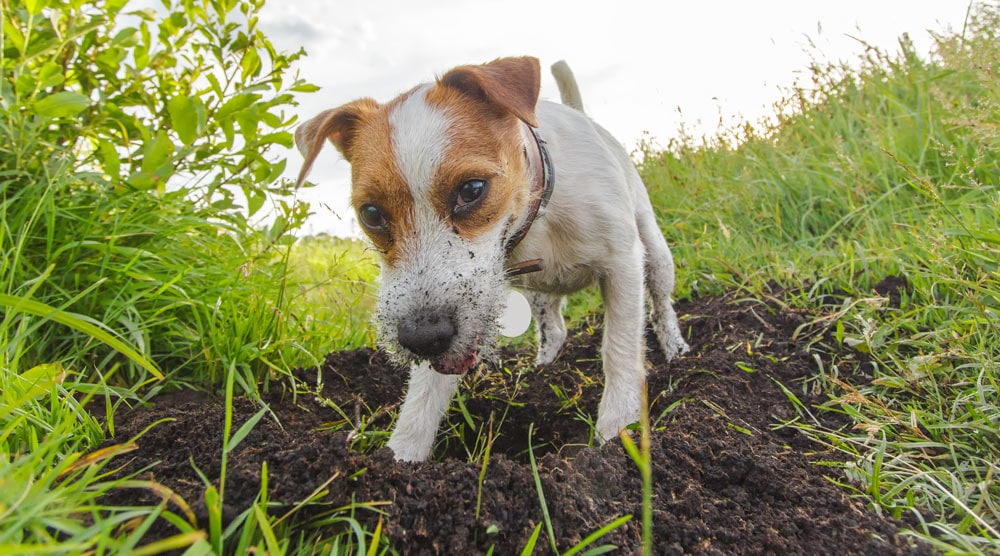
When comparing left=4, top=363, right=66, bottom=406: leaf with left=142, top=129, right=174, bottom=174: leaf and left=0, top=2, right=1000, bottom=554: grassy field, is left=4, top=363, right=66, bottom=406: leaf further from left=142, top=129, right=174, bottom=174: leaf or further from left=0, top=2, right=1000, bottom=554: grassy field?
left=142, top=129, right=174, bottom=174: leaf

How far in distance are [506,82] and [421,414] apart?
129 cm

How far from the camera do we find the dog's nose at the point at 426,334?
196 cm

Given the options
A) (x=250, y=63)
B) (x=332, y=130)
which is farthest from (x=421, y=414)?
(x=250, y=63)

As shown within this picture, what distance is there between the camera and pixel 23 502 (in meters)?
1.14

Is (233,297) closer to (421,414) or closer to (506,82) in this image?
(421,414)

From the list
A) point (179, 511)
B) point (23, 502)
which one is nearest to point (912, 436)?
point (179, 511)

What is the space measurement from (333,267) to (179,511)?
181cm

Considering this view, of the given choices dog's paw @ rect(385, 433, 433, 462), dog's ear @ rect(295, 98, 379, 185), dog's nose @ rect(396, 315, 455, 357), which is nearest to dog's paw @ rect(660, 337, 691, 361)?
dog's paw @ rect(385, 433, 433, 462)

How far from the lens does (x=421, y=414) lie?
243 cm

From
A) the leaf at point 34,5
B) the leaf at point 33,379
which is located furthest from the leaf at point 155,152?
Answer: the leaf at point 33,379

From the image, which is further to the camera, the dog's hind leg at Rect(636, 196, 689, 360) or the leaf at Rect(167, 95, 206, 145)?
the dog's hind leg at Rect(636, 196, 689, 360)

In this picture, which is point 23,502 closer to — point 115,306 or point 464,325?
point 464,325

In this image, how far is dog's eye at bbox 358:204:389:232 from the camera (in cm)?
234

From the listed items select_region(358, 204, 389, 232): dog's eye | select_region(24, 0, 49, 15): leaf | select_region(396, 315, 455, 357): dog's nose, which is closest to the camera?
select_region(396, 315, 455, 357): dog's nose
